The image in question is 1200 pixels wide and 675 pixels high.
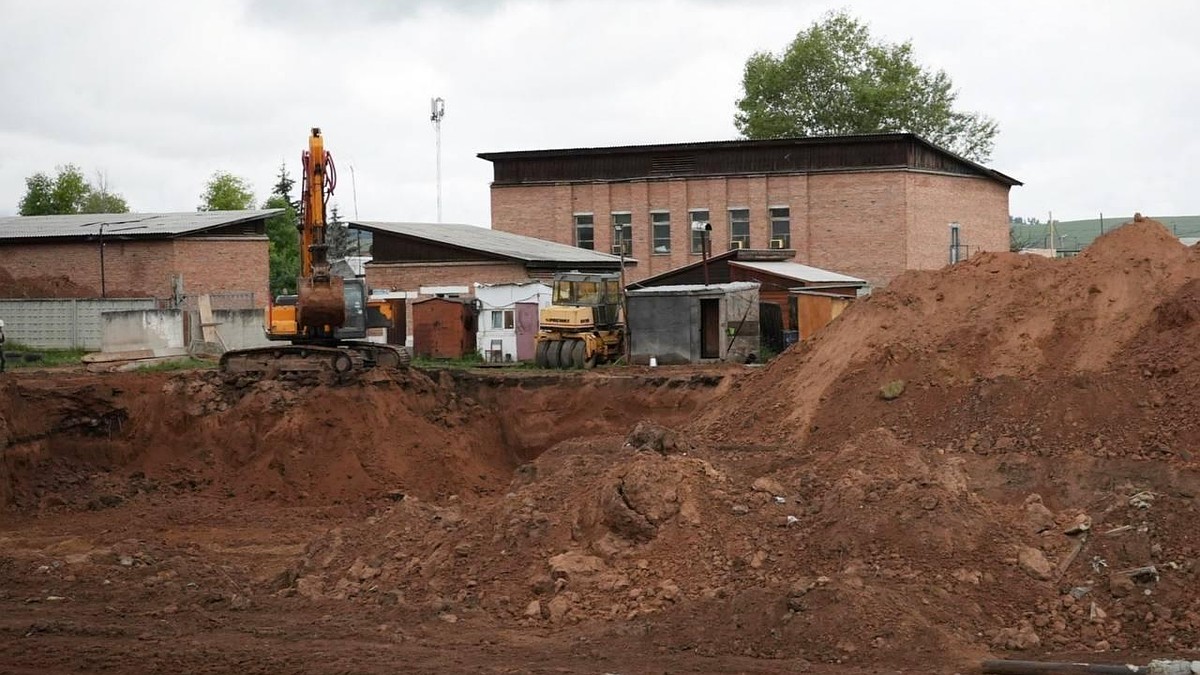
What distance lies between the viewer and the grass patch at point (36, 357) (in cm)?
3518

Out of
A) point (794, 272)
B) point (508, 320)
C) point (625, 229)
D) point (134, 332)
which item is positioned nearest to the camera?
point (134, 332)

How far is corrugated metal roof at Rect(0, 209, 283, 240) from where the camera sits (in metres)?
46.8

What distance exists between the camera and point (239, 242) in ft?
158

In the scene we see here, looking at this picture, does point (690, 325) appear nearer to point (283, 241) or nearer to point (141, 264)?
point (141, 264)

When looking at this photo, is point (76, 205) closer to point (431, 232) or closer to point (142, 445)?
point (431, 232)

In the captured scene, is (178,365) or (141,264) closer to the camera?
(178,365)

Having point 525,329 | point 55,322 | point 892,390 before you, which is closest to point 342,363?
point 525,329

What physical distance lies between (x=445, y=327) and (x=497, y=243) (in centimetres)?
1043

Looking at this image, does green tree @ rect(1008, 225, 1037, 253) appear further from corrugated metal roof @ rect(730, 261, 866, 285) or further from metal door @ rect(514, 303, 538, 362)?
metal door @ rect(514, 303, 538, 362)

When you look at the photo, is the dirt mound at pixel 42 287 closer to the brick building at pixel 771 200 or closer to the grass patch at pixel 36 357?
the grass patch at pixel 36 357

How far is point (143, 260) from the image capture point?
1832 inches

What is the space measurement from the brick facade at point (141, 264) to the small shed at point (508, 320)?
39.7 feet

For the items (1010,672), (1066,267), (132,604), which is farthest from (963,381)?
(132,604)

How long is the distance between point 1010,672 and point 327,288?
58.2 ft
